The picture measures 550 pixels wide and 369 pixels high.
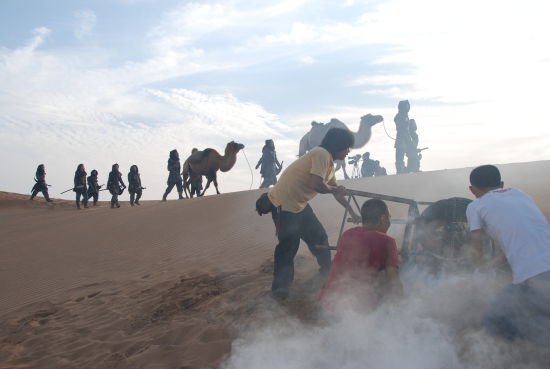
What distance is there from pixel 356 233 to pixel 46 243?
33.7ft

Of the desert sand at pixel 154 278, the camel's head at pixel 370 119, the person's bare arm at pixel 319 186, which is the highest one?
the camel's head at pixel 370 119

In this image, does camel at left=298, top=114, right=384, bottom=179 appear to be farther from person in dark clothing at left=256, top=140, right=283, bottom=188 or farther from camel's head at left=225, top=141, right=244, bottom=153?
camel's head at left=225, top=141, right=244, bottom=153

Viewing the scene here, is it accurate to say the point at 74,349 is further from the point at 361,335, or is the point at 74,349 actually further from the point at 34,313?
the point at 361,335

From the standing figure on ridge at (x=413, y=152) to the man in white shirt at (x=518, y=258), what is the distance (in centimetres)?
1694

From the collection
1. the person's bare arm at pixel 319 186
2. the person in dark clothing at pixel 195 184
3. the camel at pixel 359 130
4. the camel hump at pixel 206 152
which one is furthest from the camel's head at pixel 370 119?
the person's bare arm at pixel 319 186

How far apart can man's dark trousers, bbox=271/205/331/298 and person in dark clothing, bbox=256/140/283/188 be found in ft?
42.4

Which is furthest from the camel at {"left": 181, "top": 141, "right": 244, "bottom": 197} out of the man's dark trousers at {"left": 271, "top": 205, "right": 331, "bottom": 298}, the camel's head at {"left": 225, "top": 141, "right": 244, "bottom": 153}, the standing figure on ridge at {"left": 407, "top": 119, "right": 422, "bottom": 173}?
the man's dark trousers at {"left": 271, "top": 205, "right": 331, "bottom": 298}

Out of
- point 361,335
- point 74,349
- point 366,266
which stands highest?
point 366,266

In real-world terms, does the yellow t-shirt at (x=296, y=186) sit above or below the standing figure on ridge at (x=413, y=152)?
below

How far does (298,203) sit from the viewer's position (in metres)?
5.20

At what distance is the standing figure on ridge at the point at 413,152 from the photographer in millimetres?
20219

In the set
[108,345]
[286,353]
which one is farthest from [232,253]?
→ [286,353]

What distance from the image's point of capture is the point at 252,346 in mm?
4293

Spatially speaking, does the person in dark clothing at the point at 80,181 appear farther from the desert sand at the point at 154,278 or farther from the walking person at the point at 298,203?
the walking person at the point at 298,203
